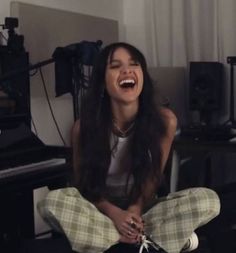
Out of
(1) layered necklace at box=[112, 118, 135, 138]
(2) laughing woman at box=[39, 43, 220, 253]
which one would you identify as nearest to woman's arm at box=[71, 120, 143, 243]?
(2) laughing woman at box=[39, 43, 220, 253]

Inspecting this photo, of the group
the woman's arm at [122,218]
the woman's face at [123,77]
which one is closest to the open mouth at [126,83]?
the woman's face at [123,77]

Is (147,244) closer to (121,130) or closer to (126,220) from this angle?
(126,220)

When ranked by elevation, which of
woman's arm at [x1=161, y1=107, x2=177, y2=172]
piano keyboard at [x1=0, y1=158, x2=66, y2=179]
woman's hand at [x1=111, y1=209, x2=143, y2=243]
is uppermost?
woman's arm at [x1=161, y1=107, x2=177, y2=172]

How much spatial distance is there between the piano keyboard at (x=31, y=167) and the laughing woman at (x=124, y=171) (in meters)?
0.25

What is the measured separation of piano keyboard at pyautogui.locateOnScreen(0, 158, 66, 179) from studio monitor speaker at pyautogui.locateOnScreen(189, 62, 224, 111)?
1.07m

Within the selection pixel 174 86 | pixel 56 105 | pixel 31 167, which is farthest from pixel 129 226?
pixel 174 86

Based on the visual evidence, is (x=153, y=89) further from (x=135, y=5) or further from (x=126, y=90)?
(x=135, y=5)

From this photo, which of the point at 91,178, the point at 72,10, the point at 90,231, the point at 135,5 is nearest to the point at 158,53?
the point at 135,5

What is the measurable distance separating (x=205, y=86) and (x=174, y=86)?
226mm

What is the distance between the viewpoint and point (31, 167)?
1.94 m

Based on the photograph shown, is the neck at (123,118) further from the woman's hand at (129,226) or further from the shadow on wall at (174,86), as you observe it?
the shadow on wall at (174,86)

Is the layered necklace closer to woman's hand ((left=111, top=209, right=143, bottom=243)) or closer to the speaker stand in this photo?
woman's hand ((left=111, top=209, right=143, bottom=243))

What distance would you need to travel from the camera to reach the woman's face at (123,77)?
166cm

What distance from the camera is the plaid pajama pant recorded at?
141 centimetres
